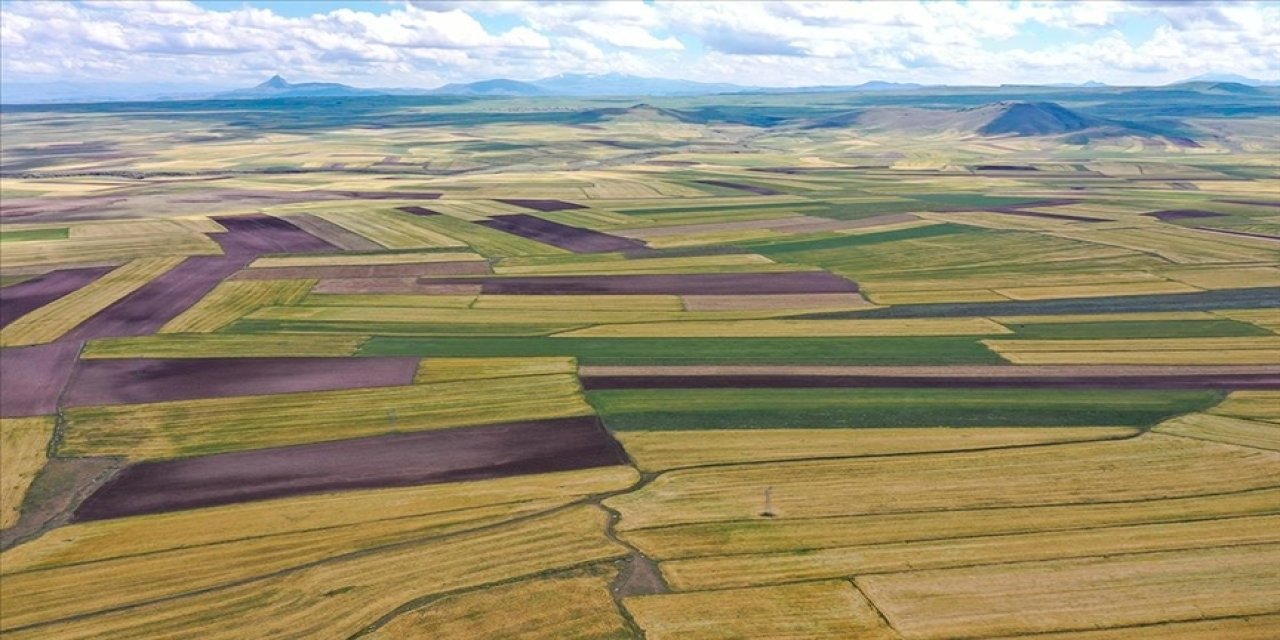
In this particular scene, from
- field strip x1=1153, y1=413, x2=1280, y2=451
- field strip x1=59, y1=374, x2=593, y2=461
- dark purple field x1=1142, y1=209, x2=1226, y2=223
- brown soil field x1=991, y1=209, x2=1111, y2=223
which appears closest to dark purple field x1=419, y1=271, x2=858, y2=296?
field strip x1=59, y1=374, x2=593, y2=461

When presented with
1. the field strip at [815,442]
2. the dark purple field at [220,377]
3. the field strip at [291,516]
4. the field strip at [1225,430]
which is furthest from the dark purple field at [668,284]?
the field strip at [291,516]

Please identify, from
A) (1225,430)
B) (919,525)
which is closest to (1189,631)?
(919,525)

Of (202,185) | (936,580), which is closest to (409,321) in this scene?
(936,580)

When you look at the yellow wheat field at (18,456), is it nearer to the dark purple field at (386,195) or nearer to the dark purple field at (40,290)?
the dark purple field at (40,290)

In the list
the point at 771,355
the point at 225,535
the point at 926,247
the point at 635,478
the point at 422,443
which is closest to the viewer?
the point at 225,535

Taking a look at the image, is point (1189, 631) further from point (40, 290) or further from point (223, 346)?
point (40, 290)

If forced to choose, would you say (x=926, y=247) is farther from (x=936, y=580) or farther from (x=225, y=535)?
(x=225, y=535)
